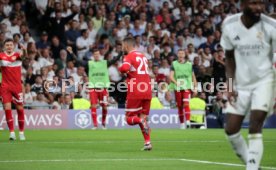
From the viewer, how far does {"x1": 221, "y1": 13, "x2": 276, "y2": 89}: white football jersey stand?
9.87 metres

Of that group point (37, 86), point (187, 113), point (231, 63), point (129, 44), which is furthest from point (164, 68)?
point (231, 63)

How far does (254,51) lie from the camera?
9.90 m

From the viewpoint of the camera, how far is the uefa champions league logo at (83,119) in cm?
2844

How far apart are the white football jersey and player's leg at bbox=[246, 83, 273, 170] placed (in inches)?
5.5

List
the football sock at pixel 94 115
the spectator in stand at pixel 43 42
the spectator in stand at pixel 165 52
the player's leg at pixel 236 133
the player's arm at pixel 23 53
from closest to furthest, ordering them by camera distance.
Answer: the player's leg at pixel 236 133, the player's arm at pixel 23 53, the football sock at pixel 94 115, the spectator in stand at pixel 43 42, the spectator in stand at pixel 165 52

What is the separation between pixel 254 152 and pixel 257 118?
0.43m

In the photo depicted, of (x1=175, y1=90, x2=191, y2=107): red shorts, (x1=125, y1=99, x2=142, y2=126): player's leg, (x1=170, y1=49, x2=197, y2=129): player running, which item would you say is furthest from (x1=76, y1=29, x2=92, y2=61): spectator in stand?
Result: (x1=125, y1=99, x2=142, y2=126): player's leg

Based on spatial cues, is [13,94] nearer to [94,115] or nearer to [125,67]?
[125,67]

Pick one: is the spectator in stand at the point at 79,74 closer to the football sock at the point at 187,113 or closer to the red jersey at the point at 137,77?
the football sock at the point at 187,113

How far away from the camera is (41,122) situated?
91.9 ft

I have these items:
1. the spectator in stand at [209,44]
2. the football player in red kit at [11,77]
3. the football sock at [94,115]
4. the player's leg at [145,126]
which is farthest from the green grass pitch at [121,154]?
the spectator in stand at [209,44]

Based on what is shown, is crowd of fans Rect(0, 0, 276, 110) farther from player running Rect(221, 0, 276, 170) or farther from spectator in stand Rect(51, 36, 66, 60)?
player running Rect(221, 0, 276, 170)

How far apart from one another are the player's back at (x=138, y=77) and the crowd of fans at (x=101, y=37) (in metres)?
9.96

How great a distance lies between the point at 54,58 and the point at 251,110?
787 inches
